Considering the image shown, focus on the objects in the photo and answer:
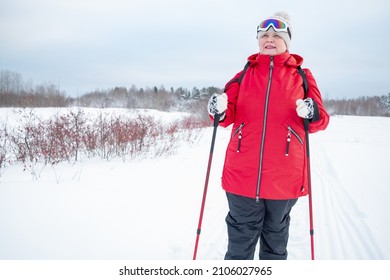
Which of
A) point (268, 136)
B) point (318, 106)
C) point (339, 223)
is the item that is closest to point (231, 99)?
point (268, 136)

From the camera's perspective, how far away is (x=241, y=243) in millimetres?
1959

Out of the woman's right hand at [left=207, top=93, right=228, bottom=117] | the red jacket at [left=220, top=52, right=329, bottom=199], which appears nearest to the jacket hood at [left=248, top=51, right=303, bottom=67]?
the red jacket at [left=220, top=52, right=329, bottom=199]

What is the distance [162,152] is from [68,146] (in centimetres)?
252

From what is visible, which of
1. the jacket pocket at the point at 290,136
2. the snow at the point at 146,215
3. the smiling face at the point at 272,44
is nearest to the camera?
the jacket pocket at the point at 290,136

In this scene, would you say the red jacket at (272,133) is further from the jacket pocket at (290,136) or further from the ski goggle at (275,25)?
the ski goggle at (275,25)

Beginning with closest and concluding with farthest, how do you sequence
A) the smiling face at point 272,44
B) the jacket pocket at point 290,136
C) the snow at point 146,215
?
1. the jacket pocket at point 290,136
2. the smiling face at point 272,44
3. the snow at point 146,215

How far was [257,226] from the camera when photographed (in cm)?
193

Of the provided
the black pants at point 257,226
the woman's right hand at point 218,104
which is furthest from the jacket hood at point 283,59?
the black pants at point 257,226

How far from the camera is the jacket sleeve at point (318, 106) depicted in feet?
5.87

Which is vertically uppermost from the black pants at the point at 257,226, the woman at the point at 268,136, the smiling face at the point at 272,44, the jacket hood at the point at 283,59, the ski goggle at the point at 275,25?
the ski goggle at the point at 275,25

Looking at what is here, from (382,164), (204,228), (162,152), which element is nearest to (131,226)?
(204,228)

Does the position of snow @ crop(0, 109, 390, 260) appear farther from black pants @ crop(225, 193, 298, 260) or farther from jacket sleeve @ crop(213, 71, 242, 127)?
jacket sleeve @ crop(213, 71, 242, 127)

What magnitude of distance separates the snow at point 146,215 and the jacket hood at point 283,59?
1998 millimetres

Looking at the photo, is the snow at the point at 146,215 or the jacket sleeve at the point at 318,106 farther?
the snow at the point at 146,215
